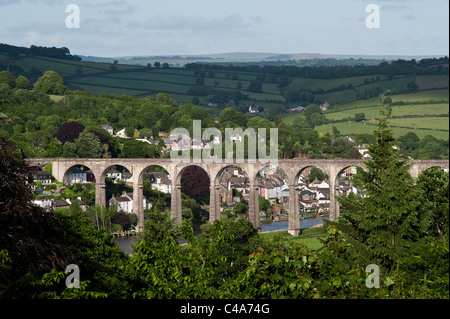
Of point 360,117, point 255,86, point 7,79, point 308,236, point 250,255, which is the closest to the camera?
point 250,255

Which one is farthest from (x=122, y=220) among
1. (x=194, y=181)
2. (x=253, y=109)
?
(x=253, y=109)

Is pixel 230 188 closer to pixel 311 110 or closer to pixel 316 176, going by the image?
pixel 316 176

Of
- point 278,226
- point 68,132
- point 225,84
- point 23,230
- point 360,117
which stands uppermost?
point 23,230

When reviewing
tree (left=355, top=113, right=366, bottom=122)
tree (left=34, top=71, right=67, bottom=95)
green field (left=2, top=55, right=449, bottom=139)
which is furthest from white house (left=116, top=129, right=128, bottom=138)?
tree (left=355, top=113, right=366, bottom=122)

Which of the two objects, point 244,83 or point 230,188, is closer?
point 230,188

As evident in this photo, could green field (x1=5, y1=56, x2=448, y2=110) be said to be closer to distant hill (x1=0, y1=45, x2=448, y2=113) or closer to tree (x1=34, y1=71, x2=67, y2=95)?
distant hill (x1=0, y1=45, x2=448, y2=113)
